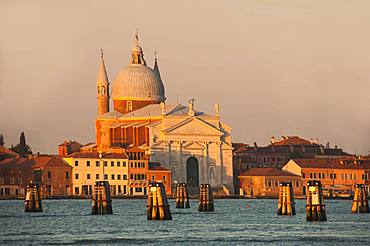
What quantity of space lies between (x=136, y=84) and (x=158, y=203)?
91.5 m

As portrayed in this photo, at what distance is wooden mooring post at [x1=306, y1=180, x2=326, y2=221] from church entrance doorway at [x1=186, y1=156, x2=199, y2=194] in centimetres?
7684

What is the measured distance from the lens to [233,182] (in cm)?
15450

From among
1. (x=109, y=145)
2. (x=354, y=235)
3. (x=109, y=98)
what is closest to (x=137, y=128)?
(x=109, y=145)

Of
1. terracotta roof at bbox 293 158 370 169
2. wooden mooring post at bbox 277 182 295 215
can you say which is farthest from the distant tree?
wooden mooring post at bbox 277 182 295 215

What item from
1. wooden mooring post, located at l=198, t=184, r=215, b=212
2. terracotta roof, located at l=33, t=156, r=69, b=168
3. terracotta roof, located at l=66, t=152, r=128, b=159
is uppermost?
terracotta roof, located at l=66, t=152, r=128, b=159

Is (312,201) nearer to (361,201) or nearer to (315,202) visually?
(315,202)

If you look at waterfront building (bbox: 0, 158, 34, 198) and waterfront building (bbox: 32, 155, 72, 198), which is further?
waterfront building (bbox: 0, 158, 34, 198)

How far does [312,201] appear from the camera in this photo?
70.2 meters

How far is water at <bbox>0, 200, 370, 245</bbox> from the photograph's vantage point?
6053cm

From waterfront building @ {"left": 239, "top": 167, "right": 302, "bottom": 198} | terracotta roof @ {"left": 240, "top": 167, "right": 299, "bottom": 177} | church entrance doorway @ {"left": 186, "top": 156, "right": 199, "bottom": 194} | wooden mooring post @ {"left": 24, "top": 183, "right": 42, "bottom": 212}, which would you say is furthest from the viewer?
church entrance doorway @ {"left": 186, "top": 156, "right": 199, "bottom": 194}

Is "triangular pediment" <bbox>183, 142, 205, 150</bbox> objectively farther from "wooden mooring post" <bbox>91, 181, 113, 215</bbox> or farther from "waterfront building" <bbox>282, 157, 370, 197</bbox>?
"wooden mooring post" <bbox>91, 181, 113, 215</bbox>

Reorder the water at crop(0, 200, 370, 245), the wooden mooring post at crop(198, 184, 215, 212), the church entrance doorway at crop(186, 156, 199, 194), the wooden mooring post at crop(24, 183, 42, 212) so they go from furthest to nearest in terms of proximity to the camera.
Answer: the church entrance doorway at crop(186, 156, 199, 194) → the wooden mooring post at crop(198, 184, 215, 212) → the wooden mooring post at crop(24, 183, 42, 212) → the water at crop(0, 200, 370, 245)

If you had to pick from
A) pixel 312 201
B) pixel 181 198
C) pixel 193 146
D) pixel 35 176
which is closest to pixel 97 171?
pixel 35 176

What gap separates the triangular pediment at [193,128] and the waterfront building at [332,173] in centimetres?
806
